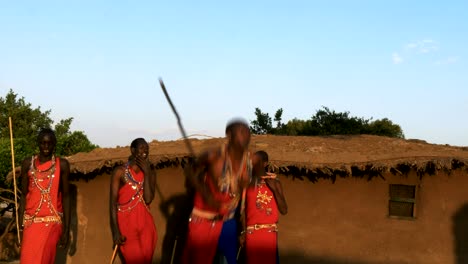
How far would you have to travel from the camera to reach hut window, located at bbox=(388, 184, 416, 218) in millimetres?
6633

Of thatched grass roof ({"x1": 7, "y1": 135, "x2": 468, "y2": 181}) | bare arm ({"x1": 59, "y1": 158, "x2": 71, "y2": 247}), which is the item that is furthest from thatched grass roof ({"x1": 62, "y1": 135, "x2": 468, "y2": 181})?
bare arm ({"x1": 59, "y1": 158, "x2": 71, "y2": 247})

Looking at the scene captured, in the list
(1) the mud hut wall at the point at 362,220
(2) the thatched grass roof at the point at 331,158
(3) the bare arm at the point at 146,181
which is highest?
(2) the thatched grass roof at the point at 331,158

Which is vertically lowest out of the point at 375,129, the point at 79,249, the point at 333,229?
the point at 79,249

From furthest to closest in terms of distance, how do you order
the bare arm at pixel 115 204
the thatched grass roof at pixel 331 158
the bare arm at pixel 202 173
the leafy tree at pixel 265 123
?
the leafy tree at pixel 265 123, the thatched grass roof at pixel 331 158, the bare arm at pixel 115 204, the bare arm at pixel 202 173

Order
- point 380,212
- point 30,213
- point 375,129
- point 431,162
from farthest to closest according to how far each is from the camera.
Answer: point 375,129, point 380,212, point 431,162, point 30,213

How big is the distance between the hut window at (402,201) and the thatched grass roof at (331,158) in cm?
22

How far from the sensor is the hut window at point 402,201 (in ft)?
21.8

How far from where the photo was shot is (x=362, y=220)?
6.77 metres

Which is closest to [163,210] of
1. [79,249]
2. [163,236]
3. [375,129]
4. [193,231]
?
[163,236]

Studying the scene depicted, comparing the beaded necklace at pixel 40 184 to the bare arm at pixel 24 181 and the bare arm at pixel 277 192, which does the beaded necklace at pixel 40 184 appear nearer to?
the bare arm at pixel 24 181

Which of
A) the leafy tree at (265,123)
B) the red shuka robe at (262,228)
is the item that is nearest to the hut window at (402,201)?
the red shuka robe at (262,228)

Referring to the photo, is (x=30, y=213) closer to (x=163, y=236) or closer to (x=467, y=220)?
(x=163, y=236)

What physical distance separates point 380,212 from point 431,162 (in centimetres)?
92

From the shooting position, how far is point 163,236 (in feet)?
23.4
